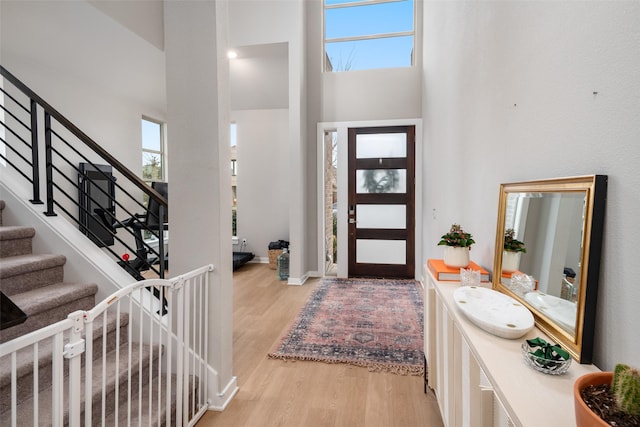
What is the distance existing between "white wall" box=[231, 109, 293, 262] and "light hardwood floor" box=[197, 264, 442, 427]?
9.27 ft

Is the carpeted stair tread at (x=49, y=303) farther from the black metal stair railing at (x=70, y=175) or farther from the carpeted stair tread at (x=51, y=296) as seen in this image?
the black metal stair railing at (x=70, y=175)

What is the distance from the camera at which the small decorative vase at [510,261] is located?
4.16 feet

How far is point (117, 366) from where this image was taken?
1.21 m

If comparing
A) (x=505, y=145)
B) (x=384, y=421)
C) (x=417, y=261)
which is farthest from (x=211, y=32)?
(x=417, y=261)

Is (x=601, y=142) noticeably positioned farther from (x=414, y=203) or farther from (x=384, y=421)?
(x=414, y=203)

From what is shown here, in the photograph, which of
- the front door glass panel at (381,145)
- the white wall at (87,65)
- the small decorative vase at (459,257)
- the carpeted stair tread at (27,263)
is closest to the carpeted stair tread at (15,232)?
the carpeted stair tread at (27,263)

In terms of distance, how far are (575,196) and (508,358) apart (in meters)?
0.51

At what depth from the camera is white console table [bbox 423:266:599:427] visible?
0.68m

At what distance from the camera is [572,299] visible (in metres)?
0.89

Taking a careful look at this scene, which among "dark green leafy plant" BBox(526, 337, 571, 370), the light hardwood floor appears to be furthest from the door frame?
"dark green leafy plant" BBox(526, 337, 571, 370)

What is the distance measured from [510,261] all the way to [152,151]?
20.1ft

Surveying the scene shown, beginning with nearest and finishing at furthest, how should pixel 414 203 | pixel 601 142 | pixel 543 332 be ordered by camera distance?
pixel 601 142 < pixel 543 332 < pixel 414 203

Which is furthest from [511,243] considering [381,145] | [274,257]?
[274,257]

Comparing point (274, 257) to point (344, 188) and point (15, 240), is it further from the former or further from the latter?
point (15, 240)
